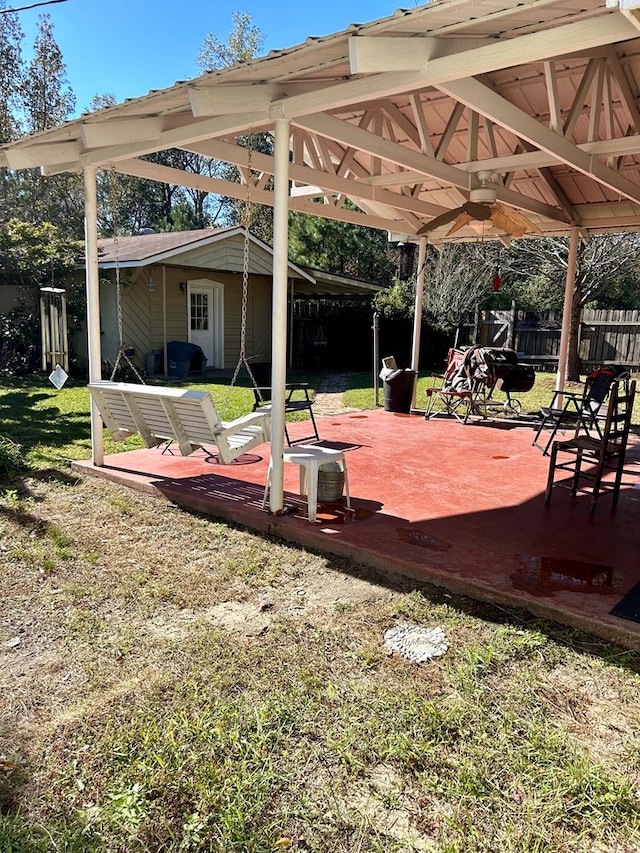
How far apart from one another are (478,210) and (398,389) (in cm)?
363

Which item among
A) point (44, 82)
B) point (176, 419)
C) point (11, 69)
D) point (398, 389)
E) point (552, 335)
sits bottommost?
point (398, 389)

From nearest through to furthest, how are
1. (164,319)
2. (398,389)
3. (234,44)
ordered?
(398,389) → (164,319) → (234,44)

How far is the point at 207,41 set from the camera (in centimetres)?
2505

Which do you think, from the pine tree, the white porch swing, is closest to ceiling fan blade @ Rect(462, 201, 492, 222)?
the white porch swing

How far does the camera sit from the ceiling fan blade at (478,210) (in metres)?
6.14

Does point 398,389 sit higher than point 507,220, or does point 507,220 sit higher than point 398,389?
point 507,220

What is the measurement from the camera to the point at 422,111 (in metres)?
5.44

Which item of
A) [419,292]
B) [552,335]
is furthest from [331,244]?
[419,292]

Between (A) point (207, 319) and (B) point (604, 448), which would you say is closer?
(B) point (604, 448)

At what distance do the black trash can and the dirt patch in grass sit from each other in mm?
5910

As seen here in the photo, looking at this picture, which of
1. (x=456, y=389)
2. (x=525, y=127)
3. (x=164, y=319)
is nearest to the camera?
(x=525, y=127)

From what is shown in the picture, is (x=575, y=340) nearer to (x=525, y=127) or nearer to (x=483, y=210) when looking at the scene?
(x=483, y=210)

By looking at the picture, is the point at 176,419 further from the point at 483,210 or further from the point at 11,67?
the point at 11,67

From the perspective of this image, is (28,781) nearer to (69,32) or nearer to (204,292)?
(204,292)
